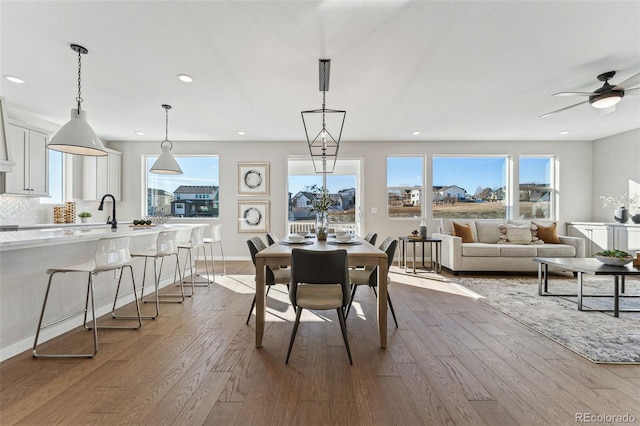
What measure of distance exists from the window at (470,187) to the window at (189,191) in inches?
197

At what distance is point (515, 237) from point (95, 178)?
808 cm

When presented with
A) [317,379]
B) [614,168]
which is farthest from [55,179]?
[614,168]

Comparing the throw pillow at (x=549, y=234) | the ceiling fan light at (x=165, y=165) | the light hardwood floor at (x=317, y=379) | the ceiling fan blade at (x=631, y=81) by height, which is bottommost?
the light hardwood floor at (x=317, y=379)

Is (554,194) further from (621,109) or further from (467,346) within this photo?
(467,346)

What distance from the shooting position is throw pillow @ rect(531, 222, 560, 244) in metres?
5.03

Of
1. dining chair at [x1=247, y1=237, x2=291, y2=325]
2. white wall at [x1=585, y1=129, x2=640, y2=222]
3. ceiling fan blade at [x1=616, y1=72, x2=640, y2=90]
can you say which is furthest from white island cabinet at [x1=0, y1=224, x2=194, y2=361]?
white wall at [x1=585, y1=129, x2=640, y2=222]

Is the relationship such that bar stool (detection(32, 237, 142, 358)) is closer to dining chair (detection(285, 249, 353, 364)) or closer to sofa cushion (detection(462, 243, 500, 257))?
dining chair (detection(285, 249, 353, 364))

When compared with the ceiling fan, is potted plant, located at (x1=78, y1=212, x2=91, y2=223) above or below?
below

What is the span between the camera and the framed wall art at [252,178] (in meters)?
6.18

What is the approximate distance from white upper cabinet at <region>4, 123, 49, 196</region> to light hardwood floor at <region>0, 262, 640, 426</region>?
116 inches

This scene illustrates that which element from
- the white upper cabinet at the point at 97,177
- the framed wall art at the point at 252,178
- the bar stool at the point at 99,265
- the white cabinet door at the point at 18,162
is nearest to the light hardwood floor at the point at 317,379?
the bar stool at the point at 99,265

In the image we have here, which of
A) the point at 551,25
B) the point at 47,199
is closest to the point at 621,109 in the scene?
the point at 551,25

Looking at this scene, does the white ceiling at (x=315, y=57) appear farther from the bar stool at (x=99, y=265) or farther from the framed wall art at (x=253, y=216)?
the framed wall art at (x=253, y=216)

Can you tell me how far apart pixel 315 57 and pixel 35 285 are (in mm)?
3094
